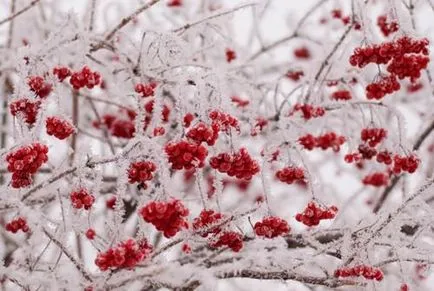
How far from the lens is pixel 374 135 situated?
3811 mm

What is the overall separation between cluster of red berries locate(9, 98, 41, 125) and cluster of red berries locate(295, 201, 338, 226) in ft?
3.96

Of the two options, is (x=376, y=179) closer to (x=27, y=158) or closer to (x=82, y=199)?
(x=82, y=199)

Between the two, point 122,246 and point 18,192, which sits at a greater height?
point 18,192

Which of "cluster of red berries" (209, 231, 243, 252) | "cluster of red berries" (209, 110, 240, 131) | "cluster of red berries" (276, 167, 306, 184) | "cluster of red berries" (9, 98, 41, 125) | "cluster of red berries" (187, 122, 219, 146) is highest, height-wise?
"cluster of red berries" (276, 167, 306, 184)

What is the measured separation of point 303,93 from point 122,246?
6.26 ft

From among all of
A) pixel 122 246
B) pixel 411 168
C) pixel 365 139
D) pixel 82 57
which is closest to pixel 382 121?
pixel 365 139

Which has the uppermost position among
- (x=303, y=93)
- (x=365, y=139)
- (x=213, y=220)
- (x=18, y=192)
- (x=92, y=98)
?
(x=92, y=98)

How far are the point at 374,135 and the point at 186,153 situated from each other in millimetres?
1603

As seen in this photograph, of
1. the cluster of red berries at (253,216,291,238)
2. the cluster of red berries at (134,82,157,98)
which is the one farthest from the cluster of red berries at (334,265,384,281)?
the cluster of red berries at (134,82,157,98)

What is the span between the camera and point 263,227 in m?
2.87

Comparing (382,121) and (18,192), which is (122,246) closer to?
(18,192)

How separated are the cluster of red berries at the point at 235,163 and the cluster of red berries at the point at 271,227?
0.72 feet

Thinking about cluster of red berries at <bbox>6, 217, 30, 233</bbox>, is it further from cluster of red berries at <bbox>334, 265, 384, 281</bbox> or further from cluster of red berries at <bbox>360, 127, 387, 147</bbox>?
cluster of red berries at <bbox>360, 127, 387, 147</bbox>

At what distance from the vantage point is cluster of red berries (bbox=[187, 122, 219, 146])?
2561mm
